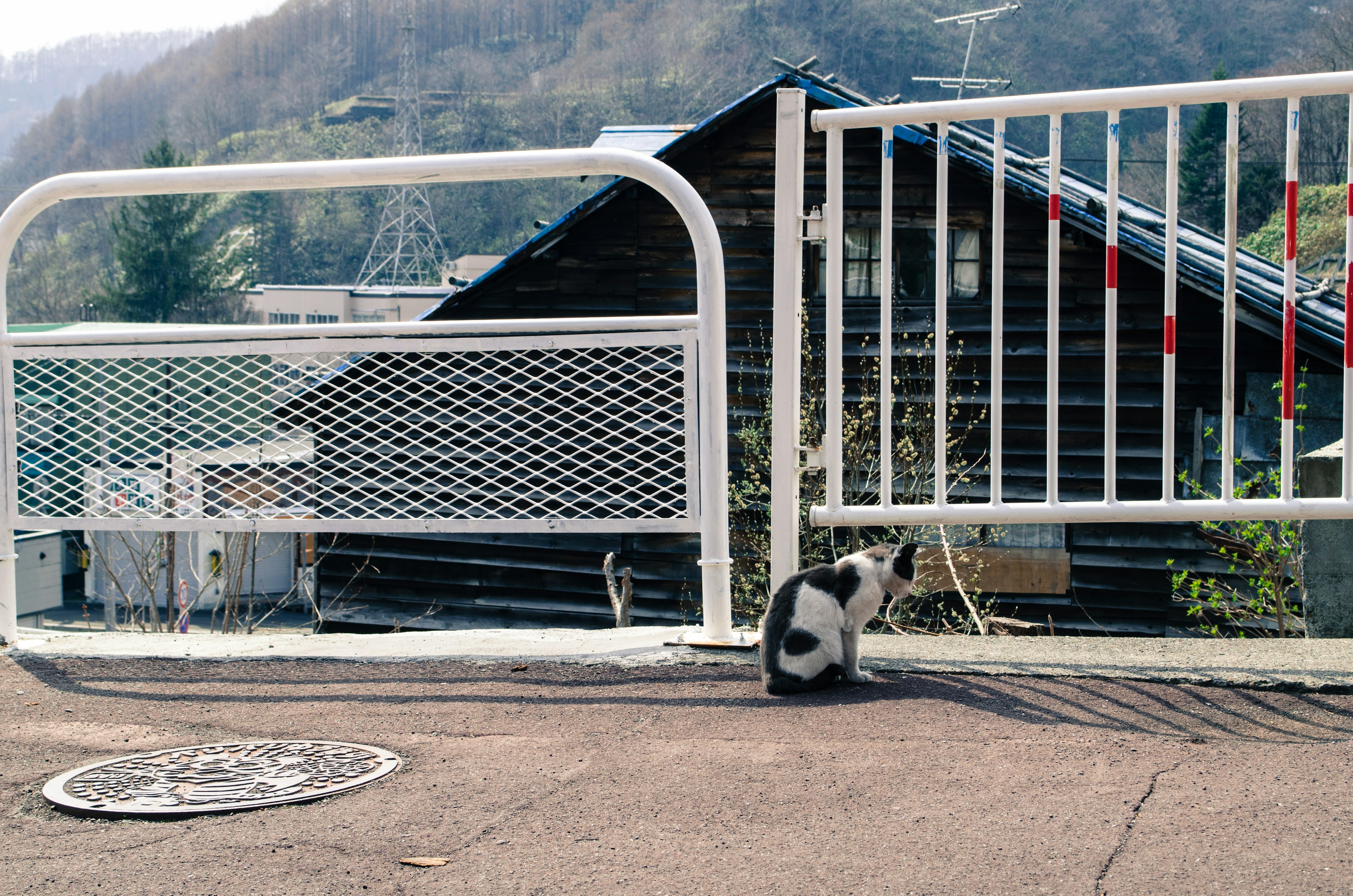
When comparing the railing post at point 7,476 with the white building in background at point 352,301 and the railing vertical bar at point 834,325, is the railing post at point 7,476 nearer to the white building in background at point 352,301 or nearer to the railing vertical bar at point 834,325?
the railing vertical bar at point 834,325

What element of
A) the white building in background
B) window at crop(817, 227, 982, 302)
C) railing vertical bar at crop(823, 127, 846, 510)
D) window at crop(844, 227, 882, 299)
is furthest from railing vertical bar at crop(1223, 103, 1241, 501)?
the white building in background

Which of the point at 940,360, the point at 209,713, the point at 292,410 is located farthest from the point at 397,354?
the point at 940,360

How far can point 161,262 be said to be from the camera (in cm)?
5878

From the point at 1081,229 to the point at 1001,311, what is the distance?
7.06 meters

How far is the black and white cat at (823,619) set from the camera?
9.77 ft

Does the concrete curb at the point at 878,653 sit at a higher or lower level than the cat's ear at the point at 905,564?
lower

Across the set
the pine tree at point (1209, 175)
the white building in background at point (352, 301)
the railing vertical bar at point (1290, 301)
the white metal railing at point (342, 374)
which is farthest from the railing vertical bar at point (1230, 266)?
the white building in background at point (352, 301)

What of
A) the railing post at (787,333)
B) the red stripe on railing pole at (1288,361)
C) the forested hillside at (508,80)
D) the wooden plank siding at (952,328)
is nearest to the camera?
the red stripe on railing pole at (1288,361)

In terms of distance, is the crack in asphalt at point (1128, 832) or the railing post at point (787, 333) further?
the railing post at point (787, 333)

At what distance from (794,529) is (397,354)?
5.38 ft

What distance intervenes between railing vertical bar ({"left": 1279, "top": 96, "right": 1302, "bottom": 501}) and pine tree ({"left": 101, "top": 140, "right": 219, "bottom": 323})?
62033 mm

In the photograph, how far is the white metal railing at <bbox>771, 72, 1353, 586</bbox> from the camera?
9.53ft

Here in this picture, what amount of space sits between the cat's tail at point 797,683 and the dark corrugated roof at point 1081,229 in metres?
6.17

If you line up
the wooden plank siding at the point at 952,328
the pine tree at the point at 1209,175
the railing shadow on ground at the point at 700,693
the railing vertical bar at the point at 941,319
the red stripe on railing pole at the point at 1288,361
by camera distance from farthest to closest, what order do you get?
1. the pine tree at the point at 1209,175
2. the wooden plank siding at the point at 952,328
3. the railing vertical bar at the point at 941,319
4. the red stripe on railing pole at the point at 1288,361
5. the railing shadow on ground at the point at 700,693
